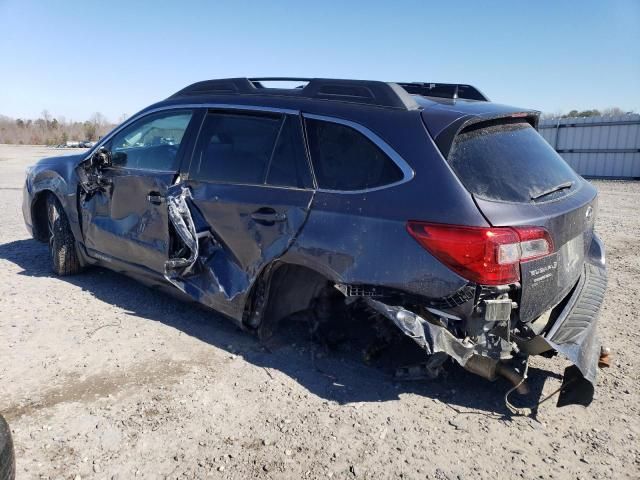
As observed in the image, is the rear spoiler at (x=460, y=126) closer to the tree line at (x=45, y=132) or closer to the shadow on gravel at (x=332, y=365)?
the shadow on gravel at (x=332, y=365)

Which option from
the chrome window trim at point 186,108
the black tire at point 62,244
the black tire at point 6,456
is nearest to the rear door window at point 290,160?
the chrome window trim at point 186,108

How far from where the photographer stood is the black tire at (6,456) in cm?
209

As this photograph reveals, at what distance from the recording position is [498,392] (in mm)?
3293

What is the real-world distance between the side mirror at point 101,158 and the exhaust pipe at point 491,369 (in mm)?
3564

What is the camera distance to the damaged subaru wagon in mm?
2744

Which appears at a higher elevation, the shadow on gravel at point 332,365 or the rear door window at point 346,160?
the rear door window at point 346,160

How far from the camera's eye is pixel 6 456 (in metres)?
2.13

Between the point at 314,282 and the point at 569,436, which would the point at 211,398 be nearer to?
the point at 314,282

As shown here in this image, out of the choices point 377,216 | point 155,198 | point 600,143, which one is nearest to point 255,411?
point 377,216

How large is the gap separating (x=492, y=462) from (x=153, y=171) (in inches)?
126

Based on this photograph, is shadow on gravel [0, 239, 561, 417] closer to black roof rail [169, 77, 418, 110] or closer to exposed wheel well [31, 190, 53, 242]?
exposed wheel well [31, 190, 53, 242]

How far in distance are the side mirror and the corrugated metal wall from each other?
63.1 ft

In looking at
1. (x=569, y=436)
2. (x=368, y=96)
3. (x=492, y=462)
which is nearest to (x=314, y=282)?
(x=368, y=96)

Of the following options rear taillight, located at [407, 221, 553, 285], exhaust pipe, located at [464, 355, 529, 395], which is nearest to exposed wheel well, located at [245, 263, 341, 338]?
rear taillight, located at [407, 221, 553, 285]
